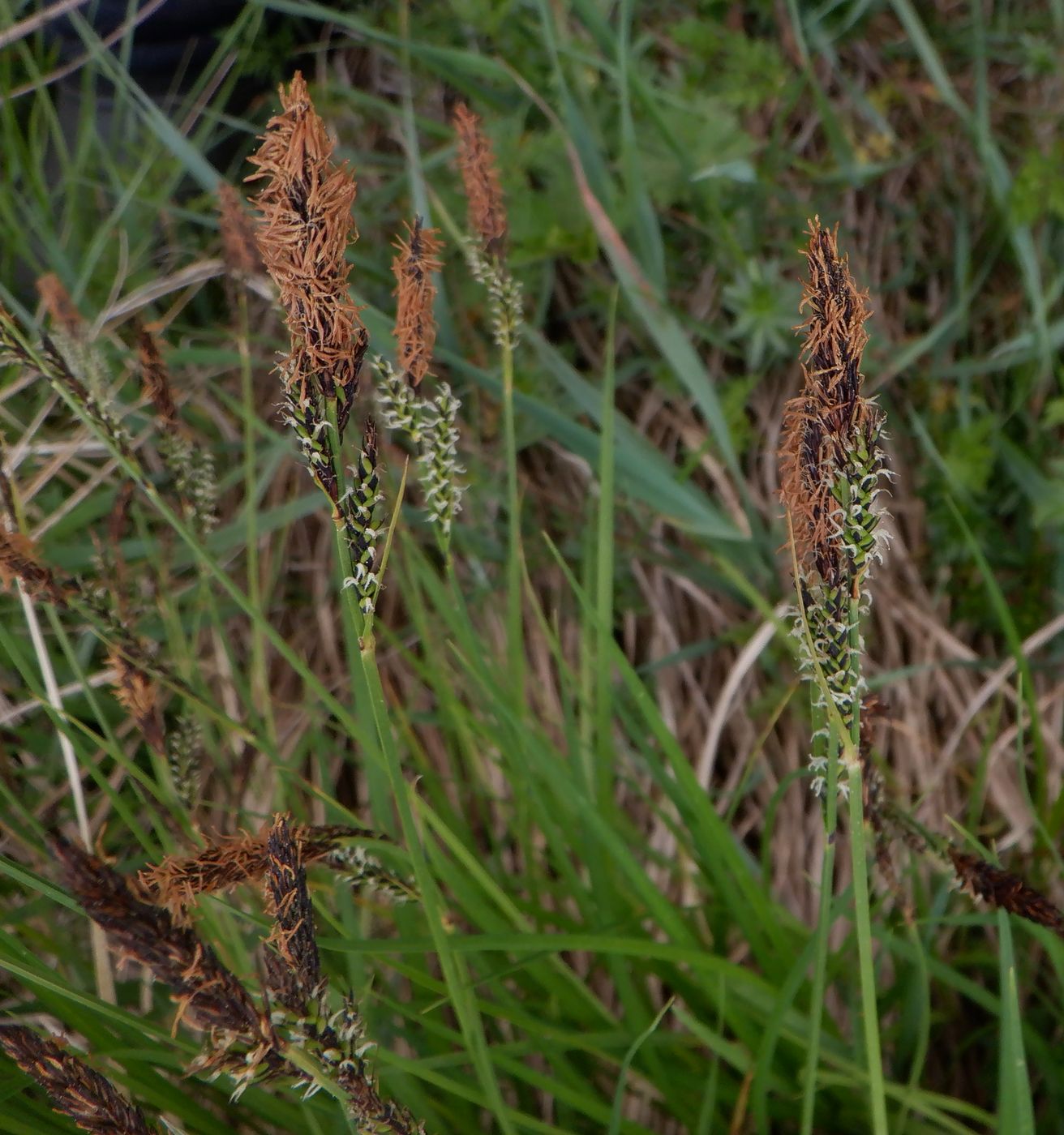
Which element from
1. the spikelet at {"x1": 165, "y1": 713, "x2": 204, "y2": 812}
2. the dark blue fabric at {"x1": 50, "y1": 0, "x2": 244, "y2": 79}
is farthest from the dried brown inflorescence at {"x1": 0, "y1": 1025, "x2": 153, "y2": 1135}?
the dark blue fabric at {"x1": 50, "y1": 0, "x2": 244, "y2": 79}

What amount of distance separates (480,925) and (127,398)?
3.02ft

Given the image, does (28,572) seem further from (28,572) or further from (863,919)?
(863,919)

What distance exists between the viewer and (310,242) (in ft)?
1.15

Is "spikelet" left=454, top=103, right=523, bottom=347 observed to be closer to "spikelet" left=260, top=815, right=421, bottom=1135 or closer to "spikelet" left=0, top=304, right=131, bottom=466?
"spikelet" left=0, top=304, right=131, bottom=466

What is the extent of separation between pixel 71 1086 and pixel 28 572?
30 centimetres

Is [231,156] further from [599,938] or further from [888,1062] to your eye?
[888,1062]

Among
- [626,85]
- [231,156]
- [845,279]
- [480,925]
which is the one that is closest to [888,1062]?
[480,925]

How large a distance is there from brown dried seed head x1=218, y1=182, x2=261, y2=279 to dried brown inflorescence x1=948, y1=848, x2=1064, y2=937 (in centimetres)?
64

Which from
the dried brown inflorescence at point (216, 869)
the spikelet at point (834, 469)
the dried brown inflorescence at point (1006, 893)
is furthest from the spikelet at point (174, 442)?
the dried brown inflorescence at point (1006, 893)

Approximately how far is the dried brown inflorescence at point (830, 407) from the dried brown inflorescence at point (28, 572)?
428 millimetres

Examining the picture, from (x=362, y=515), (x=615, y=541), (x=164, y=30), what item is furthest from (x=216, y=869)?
(x=164, y=30)

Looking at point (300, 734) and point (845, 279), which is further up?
point (845, 279)

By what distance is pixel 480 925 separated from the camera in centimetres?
76

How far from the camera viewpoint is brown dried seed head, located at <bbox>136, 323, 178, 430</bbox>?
0.68 metres
